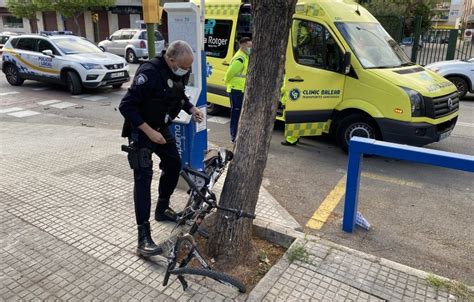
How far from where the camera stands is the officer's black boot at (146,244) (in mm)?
3311

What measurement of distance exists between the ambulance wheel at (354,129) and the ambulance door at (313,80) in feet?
0.80

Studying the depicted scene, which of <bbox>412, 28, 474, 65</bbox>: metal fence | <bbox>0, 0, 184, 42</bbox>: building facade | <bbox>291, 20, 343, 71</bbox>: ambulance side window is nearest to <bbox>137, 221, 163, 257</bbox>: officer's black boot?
<bbox>291, 20, 343, 71</bbox>: ambulance side window

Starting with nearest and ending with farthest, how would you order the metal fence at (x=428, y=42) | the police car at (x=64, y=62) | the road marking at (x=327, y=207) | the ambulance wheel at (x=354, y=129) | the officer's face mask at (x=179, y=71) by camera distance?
the officer's face mask at (x=179, y=71)
the road marking at (x=327, y=207)
the ambulance wheel at (x=354, y=129)
the police car at (x=64, y=62)
the metal fence at (x=428, y=42)

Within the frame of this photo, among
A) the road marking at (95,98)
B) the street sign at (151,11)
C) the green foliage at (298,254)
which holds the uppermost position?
the street sign at (151,11)

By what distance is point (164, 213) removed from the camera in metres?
3.96

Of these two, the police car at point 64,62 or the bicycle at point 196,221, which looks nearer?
the bicycle at point 196,221

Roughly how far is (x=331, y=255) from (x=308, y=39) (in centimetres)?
409

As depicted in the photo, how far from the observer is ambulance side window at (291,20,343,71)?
6113 mm

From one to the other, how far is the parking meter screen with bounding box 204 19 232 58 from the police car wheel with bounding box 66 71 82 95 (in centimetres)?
554

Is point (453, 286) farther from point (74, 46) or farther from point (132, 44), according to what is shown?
point (132, 44)

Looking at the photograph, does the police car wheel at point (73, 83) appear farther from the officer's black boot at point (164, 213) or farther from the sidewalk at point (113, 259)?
the officer's black boot at point (164, 213)

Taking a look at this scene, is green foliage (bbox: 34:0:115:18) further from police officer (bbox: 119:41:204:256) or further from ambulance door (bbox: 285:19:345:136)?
police officer (bbox: 119:41:204:256)

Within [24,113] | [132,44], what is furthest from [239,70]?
[132,44]

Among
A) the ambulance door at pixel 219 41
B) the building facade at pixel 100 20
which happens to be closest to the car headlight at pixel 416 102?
the ambulance door at pixel 219 41
